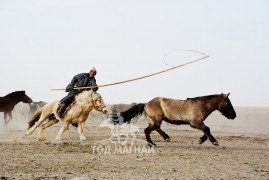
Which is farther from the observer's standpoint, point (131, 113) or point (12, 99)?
point (12, 99)

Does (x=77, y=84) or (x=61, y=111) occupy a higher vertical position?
(x=77, y=84)

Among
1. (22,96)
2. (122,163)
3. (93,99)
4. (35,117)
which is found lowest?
(122,163)

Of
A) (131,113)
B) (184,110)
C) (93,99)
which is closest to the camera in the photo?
(93,99)

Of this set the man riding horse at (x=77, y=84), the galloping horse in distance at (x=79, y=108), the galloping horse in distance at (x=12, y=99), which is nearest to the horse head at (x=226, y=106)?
the galloping horse in distance at (x=79, y=108)

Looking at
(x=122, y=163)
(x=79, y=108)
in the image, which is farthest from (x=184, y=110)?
(x=122, y=163)

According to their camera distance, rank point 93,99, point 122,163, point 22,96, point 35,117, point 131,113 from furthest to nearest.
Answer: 1. point 22,96
2. point 35,117
3. point 131,113
4. point 93,99
5. point 122,163

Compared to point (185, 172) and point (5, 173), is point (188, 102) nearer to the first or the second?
point (185, 172)

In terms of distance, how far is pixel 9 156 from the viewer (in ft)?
26.3

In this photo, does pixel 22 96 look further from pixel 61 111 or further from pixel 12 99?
pixel 61 111

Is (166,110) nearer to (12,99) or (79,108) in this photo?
(79,108)

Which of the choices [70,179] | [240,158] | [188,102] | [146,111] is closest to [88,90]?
[146,111]

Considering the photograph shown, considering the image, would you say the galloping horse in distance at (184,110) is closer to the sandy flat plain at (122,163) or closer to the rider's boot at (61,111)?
the sandy flat plain at (122,163)

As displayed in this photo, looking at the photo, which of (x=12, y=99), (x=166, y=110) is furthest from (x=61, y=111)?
(x=12, y=99)

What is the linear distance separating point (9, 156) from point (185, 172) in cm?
377
